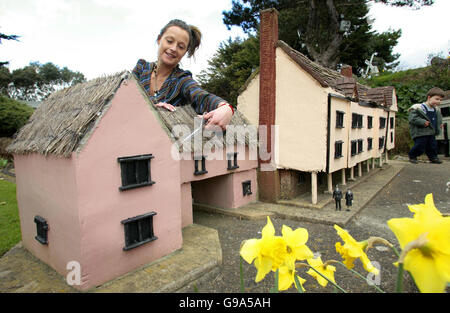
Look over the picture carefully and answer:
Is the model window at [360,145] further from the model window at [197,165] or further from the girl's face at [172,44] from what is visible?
the girl's face at [172,44]

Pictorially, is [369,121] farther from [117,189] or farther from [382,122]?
[117,189]

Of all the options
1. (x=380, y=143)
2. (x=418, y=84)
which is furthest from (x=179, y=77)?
(x=418, y=84)

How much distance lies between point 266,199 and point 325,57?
47.9 ft

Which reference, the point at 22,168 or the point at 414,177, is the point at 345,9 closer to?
the point at 414,177

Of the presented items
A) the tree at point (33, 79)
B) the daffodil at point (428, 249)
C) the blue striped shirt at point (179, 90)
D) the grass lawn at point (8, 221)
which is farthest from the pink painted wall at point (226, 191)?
the tree at point (33, 79)

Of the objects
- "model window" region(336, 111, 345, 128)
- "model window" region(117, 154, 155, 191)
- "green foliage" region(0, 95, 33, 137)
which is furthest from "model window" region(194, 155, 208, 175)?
"green foliage" region(0, 95, 33, 137)

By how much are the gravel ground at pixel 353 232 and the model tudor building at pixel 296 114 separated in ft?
4.57

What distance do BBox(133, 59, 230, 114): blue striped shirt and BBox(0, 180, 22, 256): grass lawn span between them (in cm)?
415

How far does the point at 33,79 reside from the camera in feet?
131

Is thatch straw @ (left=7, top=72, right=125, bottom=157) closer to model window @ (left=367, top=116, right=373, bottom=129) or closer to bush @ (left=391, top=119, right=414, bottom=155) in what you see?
model window @ (left=367, top=116, right=373, bottom=129)

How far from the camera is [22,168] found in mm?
4152

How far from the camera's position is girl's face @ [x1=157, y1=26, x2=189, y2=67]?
2.74m

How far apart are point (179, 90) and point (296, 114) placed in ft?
14.6

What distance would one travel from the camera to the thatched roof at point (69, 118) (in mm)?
3123
